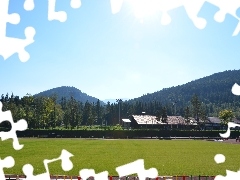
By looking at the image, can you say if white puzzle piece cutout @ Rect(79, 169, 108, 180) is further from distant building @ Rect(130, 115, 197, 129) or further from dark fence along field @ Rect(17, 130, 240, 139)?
distant building @ Rect(130, 115, 197, 129)

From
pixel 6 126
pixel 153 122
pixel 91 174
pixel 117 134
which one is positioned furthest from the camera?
Result: pixel 153 122

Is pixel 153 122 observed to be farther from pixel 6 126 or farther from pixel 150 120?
pixel 6 126

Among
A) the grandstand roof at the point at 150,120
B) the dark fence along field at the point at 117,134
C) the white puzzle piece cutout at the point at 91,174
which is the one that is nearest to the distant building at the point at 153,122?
the grandstand roof at the point at 150,120

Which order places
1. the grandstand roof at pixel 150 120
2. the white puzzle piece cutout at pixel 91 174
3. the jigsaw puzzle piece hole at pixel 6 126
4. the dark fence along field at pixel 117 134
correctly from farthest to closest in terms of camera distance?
the grandstand roof at pixel 150 120
the jigsaw puzzle piece hole at pixel 6 126
the dark fence along field at pixel 117 134
the white puzzle piece cutout at pixel 91 174

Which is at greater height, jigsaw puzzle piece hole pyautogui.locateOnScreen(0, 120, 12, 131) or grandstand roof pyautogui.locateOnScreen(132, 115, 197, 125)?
grandstand roof pyautogui.locateOnScreen(132, 115, 197, 125)

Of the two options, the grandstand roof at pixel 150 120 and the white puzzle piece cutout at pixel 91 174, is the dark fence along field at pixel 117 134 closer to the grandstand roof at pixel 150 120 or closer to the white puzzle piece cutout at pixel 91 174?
the grandstand roof at pixel 150 120

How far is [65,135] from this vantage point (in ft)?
317

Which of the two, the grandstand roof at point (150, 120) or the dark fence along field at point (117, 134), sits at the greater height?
the grandstand roof at point (150, 120)

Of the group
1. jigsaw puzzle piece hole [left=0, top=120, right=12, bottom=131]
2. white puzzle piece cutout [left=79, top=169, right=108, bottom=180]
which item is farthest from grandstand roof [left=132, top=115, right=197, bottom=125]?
white puzzle piece cutout [left=79, top=169, right=108, bottom=180]

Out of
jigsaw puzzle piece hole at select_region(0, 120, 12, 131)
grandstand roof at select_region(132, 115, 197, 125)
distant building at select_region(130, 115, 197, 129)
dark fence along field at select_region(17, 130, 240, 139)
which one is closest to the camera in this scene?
dark fence along field at select_region(17, 130, 240, 139)

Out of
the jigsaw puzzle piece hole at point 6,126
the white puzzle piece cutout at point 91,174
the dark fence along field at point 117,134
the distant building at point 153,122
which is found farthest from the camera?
the distant building at point 153,122

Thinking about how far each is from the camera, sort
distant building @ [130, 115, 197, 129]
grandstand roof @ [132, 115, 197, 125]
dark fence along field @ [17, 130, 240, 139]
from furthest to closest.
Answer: grandstand roof @ [132, 115, 197, 125], distant building @ [130, 115, 197, 129], dark fence along field @ [17, 130, 240, 139]

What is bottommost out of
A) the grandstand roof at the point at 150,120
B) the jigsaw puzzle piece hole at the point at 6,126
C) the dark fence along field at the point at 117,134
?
the dark fence along field at the point at 117,134

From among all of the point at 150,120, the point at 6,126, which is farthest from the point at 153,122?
the point at 6,126
